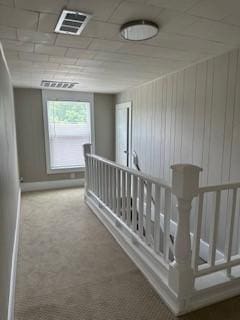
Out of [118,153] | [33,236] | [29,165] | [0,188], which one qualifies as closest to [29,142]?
[29,165]

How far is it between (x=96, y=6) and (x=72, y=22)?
12.1 inches

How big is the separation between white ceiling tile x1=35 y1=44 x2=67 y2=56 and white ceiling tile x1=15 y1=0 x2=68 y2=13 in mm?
714

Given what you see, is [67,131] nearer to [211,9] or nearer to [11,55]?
[11,55]

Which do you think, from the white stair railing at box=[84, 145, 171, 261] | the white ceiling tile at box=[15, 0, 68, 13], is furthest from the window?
the white ceiling tile at box=[15, 0, 68, 13]

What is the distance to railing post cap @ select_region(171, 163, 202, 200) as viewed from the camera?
1495mm

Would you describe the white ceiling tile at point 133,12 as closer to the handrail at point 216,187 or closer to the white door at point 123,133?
the handrail at point 216,187

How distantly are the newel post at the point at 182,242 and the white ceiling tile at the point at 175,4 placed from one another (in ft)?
3.57

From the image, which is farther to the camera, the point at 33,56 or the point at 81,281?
→ the point at 33,56

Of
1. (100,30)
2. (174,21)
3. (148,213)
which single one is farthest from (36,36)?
(148,213)

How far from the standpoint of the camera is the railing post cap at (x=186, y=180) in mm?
1495

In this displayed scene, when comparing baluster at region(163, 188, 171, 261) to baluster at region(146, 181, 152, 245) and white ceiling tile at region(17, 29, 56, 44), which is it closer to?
baluster at region(146, 181, 152, 245)

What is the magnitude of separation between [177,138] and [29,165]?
3349mm

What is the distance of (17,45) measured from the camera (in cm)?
225

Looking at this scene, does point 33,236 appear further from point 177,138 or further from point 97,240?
point 177,138
